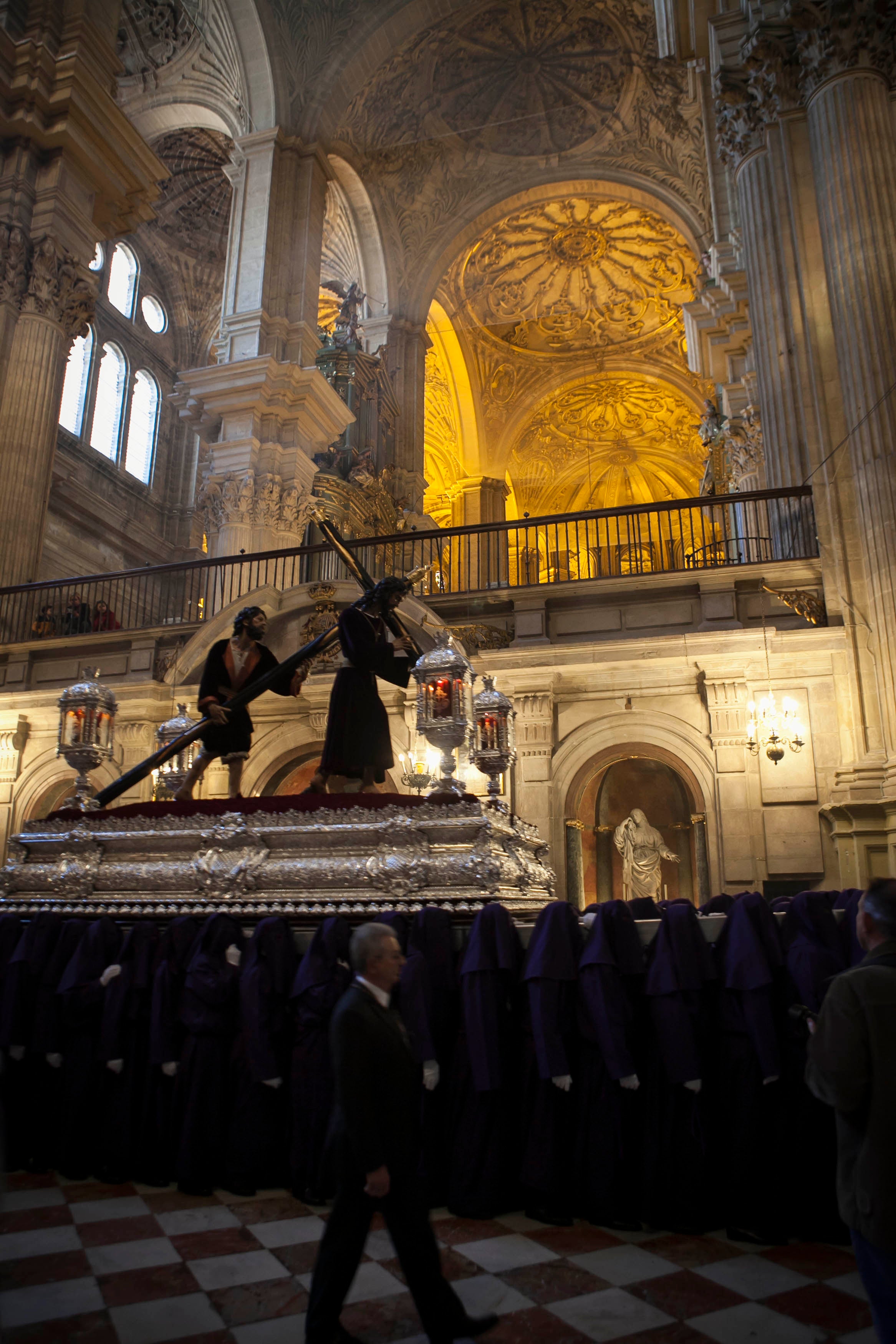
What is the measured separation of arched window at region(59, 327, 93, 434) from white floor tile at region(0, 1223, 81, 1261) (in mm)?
20469

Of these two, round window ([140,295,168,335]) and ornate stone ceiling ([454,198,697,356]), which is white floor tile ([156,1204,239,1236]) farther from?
round window ([140,295,168,335])

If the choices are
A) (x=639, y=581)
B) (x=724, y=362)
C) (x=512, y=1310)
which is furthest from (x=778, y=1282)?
(x=724, y=362)

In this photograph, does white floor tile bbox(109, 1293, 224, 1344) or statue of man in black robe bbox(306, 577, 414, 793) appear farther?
statue of man in black robe bbox(306, 577, 414, 793)

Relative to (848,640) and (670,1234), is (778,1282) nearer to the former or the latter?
(670,1234)

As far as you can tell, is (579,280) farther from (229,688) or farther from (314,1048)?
(314,1048)

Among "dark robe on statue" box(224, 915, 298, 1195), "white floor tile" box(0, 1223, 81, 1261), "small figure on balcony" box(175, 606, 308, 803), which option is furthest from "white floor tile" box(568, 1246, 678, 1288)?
"small figure on balcony" box(175, 606, 308, 803)

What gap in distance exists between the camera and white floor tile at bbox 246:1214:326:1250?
3301 mm

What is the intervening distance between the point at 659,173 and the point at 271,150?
329 inches

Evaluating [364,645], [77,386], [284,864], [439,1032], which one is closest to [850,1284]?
[439,1032]

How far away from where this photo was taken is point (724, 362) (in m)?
16.2

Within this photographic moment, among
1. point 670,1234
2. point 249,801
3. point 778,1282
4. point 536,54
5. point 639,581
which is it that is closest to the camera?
point 778,1282

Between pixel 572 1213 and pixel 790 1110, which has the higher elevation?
pixel 790 1110

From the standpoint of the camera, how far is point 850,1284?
293 centimetres

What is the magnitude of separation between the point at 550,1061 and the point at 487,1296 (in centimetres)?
85
